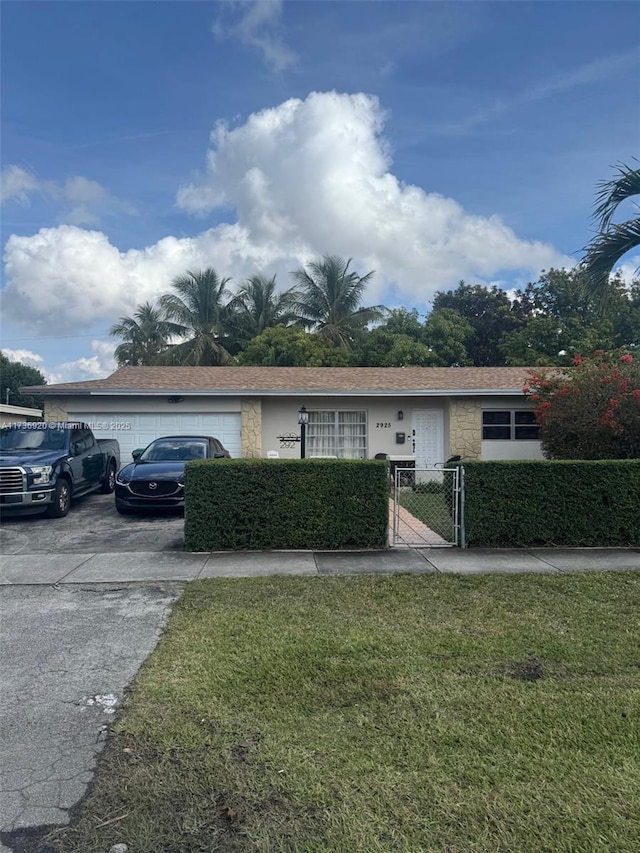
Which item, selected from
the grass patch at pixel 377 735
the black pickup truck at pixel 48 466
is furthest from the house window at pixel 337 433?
the grass patch at pixel 377 735

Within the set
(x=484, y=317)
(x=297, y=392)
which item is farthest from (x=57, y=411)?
(x=484, y=317)

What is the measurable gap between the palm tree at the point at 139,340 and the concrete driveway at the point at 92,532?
2367 centimetres

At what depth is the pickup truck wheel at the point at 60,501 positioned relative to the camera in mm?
10742

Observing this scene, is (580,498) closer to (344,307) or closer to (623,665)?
(623,665)

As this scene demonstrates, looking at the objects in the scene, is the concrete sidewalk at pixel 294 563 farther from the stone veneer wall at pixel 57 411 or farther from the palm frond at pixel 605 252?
the stone veneer wall at pixel 57 411

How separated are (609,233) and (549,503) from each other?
375cm

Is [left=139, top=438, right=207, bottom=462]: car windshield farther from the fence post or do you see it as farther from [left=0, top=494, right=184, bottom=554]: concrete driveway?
the fence post

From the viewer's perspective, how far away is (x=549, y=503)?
841cm

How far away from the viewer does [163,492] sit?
34.6ft

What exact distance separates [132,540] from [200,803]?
22.2 feet

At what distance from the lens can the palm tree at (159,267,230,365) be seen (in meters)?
30.3

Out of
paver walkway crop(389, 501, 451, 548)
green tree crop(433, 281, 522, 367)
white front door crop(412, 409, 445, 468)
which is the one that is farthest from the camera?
green tree crop(433, 281, 522, 367)

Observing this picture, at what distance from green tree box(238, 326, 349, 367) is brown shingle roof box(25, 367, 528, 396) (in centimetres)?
676

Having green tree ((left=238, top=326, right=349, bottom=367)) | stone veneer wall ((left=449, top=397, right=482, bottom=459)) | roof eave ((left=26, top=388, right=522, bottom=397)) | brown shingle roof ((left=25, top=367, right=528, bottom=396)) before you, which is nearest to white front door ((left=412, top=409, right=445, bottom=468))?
stone veneer wall ((left=449, top=397, right=482, bottom=459))
